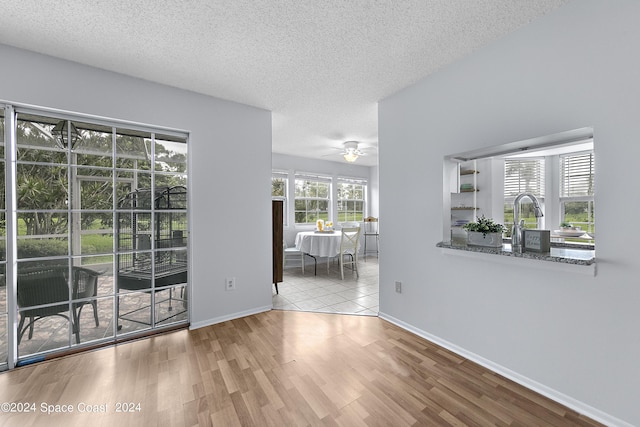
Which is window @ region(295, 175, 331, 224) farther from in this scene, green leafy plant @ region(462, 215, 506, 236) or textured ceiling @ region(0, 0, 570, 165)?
green leafy plant @ region(462, 215, 506, 236)

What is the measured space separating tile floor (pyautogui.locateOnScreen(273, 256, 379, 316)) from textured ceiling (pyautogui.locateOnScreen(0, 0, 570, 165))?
2.56m

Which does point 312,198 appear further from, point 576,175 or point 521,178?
point 576,175

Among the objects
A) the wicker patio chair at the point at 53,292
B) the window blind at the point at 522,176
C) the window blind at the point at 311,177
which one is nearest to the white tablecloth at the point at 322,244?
the window blind at the point at 311,177

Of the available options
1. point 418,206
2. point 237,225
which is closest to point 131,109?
point 237,225

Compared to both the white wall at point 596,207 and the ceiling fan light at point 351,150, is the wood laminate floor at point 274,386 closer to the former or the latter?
the white wall at point 596,207

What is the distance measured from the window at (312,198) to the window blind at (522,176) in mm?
4391

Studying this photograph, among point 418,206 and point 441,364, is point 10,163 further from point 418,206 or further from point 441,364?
point 441,364

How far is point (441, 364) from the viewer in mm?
2049

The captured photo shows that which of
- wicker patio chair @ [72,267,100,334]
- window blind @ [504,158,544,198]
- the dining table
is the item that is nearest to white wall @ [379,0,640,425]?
window blind @ [504,158,544,198]

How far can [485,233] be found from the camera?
6.81 feet

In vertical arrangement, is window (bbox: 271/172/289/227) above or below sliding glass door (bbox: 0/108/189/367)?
above

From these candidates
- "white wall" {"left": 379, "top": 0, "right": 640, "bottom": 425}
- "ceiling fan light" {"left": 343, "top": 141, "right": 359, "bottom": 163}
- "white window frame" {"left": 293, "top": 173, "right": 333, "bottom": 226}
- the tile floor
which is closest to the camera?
"white wall" {"left": 379, "top": 0, "right": 640, "bottom": 425}

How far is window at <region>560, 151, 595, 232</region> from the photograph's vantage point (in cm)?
223

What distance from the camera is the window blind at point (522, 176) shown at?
7.71ft
